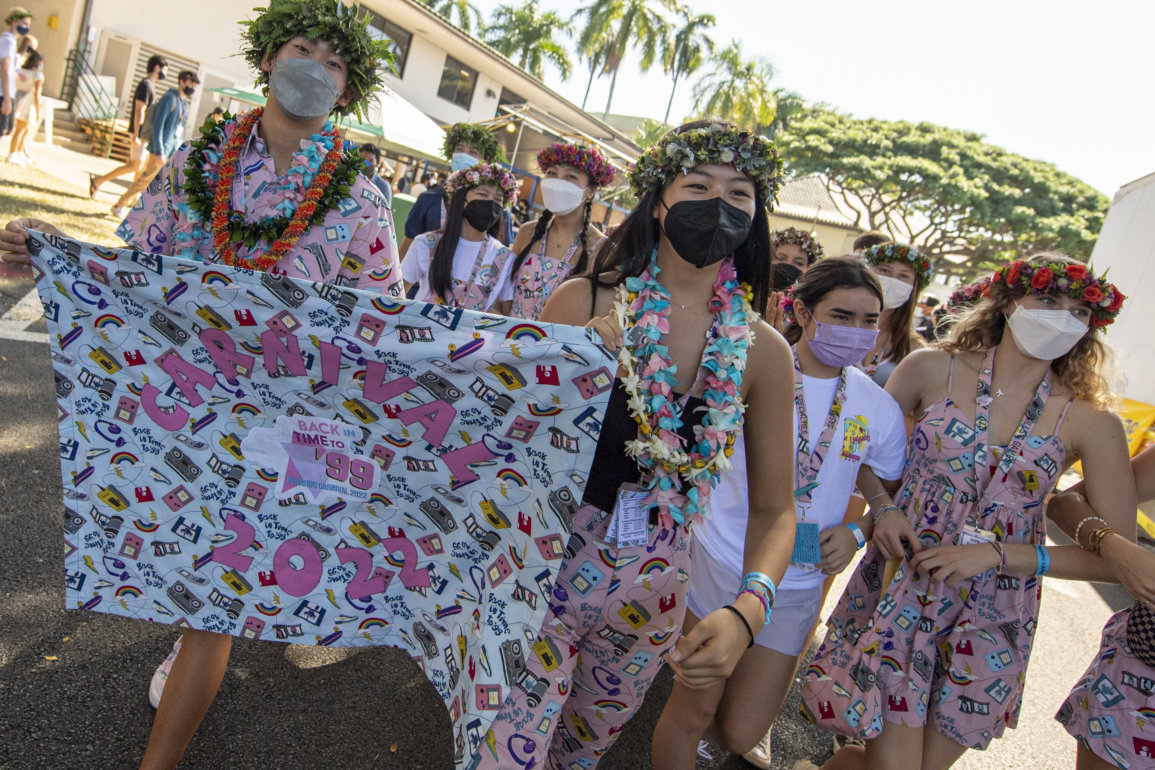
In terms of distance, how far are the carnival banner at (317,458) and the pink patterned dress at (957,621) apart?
4.47ft

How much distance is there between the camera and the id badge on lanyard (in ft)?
6.91

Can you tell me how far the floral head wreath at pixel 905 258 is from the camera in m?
4.79

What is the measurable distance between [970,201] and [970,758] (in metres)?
30.3

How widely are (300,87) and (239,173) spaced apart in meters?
0.36

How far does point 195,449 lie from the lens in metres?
2.24

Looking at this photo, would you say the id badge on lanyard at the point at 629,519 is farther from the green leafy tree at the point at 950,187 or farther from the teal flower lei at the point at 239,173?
the green leafy tree at the point at 950,187

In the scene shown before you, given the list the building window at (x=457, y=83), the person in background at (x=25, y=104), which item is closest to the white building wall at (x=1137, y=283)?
the person in background at (x=25, y=104)

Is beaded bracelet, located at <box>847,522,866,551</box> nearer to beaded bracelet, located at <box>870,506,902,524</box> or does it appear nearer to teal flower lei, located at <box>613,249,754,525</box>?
beaded bracelet, located at <box>870,506,902,524</box>

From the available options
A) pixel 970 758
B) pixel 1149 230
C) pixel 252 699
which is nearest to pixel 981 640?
pixel 970 758

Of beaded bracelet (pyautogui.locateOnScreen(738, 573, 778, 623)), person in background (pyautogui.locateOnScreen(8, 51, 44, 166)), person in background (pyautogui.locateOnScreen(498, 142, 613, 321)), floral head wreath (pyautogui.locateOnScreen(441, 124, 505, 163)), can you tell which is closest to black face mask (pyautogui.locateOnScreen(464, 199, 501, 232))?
person in background (pyautogui.locateOnScreen(498, 142, 613, 321))

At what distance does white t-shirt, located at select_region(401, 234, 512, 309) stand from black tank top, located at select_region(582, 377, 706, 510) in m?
3.23

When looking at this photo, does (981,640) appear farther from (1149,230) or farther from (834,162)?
(834,162)

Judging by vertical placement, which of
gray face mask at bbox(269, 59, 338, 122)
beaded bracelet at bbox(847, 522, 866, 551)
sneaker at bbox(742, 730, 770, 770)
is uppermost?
gray face mask at bbox(269, 59, 338, 122)

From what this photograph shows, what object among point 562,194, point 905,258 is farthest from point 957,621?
point 562,194
